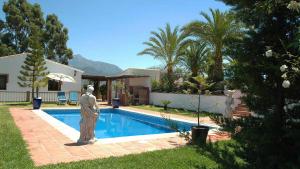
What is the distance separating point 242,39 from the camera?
3205mm

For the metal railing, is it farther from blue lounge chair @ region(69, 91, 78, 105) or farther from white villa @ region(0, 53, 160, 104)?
blue lounge chair @ region(69, 91, 78, 105)

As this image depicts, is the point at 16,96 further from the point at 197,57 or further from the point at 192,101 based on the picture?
the point at 197,57

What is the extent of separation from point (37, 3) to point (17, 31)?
17.4 feet

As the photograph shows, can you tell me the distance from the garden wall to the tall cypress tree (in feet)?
44.5

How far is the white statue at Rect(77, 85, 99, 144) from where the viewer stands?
8008 mm

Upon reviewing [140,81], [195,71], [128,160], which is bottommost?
[128,160]

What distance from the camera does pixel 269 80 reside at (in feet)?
9.30

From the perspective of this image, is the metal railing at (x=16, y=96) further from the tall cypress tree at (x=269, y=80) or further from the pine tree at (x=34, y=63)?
the tall cypress tree at (x=269, y=80)

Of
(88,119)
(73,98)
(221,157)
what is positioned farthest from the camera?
(73,98)

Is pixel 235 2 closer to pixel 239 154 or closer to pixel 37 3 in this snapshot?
pixel 239 154

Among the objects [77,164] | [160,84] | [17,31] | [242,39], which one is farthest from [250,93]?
[17,31]

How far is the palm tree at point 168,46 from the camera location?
25.6 meters

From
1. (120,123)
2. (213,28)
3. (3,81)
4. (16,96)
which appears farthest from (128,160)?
(3,81)

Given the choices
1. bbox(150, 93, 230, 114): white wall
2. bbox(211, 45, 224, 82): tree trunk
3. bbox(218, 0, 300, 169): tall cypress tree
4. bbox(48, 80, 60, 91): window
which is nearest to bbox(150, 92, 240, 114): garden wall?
bbox(150, 93, 230, 114): white wall
